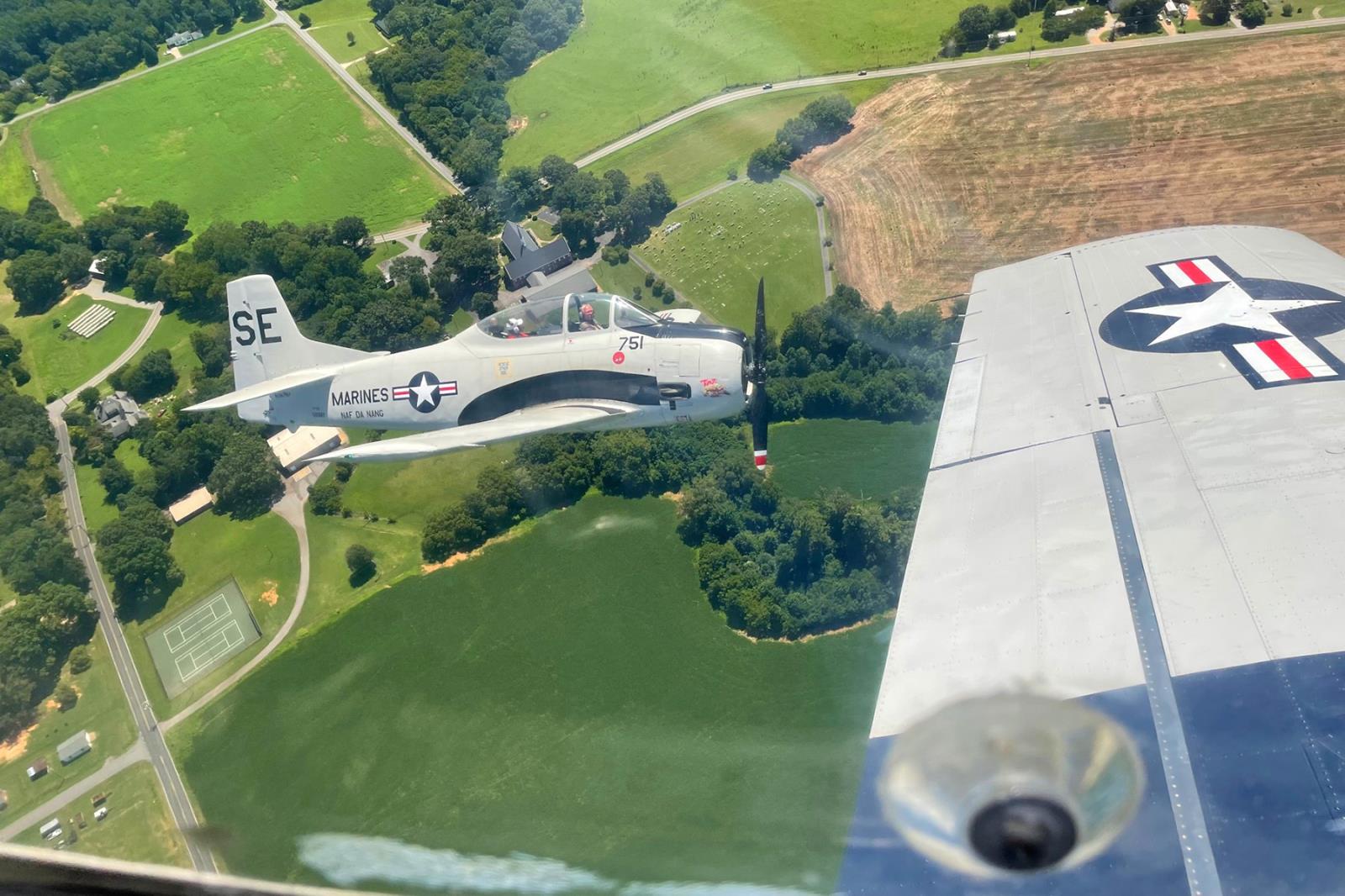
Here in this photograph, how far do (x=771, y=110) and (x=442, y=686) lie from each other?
1500 inches

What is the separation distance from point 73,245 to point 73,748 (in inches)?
1378

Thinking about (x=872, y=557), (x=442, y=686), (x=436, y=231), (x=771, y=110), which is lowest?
(x=442, y=686)

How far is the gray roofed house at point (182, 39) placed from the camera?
68.3m

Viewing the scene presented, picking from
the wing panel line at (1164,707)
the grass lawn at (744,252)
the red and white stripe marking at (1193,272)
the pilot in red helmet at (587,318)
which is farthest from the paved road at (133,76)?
the wing panel line at (1164,707)

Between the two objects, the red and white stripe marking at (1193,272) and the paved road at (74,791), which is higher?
the red and white stripe marking at (1193,272)

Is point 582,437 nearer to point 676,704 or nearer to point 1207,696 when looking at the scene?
point 676,704

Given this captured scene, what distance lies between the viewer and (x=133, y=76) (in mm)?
66438

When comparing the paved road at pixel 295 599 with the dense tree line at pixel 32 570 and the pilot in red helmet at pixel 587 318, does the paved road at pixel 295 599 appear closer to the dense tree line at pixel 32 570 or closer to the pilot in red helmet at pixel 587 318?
the dense tree line at pixel 32 570

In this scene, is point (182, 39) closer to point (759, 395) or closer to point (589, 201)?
point (589, 201)

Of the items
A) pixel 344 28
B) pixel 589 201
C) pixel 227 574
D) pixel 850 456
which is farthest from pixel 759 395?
pixel 344 28

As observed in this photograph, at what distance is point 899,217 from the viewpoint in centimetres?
4228

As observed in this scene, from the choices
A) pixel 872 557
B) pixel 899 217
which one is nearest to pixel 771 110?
pixel 899 217

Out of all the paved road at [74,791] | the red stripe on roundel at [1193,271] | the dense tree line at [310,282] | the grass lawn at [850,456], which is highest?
the red stripe on roundel at [1193,271]

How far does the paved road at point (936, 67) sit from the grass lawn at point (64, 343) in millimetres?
29098
